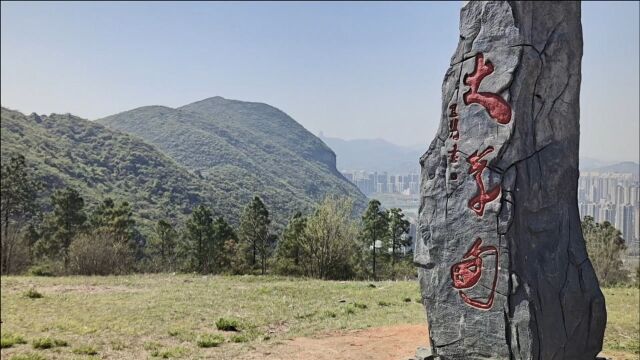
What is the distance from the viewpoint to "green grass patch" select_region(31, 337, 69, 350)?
8422 millimetres

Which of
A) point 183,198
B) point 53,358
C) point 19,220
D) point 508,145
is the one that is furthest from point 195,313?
point 183,198

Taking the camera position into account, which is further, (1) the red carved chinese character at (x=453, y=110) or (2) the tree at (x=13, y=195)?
(2) the tree at (x=13, y=195)

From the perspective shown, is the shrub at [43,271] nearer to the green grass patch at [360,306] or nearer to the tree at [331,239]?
the tree at [331,239]

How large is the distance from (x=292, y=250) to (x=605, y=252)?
64.0 ft

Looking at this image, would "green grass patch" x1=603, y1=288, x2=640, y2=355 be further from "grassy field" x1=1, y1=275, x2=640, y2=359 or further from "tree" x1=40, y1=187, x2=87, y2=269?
"tree" x1=40, y1=187, x2=87, y2=269

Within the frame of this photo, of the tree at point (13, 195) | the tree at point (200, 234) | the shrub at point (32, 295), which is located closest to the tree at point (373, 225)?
the tree at point (200, 234)

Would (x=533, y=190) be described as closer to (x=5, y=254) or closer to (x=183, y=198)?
→ (x=5, y=254)

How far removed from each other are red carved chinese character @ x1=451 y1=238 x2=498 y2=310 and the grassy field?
3.88 m

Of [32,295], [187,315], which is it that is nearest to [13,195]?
[32,295]

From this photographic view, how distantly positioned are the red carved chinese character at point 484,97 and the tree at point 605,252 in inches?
1010

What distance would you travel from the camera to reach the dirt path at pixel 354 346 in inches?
307

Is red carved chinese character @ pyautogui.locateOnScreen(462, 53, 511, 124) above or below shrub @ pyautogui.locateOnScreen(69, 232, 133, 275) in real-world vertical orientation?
above

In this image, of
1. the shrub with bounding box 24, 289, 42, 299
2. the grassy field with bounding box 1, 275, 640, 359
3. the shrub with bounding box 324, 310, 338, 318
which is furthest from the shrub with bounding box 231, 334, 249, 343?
the shrub with bounding box 24, 289, 42, 299

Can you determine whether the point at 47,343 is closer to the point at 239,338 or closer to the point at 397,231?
the point at 239,338
